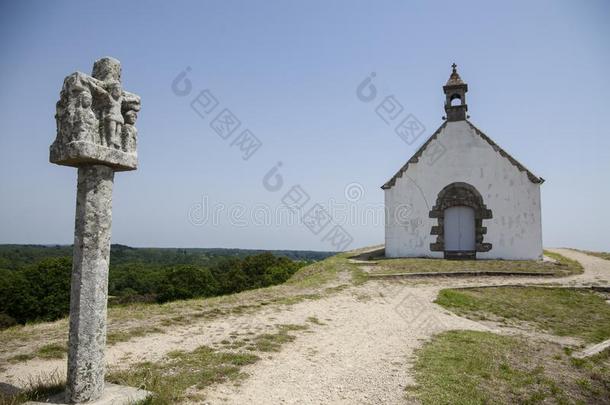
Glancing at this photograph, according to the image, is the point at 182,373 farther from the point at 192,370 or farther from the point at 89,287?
the point at 89,287

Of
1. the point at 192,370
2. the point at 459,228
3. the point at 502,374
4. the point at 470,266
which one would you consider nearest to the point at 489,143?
the point at 459,228

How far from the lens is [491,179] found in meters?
20.1

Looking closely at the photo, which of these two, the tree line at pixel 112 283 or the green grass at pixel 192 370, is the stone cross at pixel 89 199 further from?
the tree line at pixel 112 283

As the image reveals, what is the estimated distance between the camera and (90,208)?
14.1 ft

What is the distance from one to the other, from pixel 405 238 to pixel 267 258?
15.3m

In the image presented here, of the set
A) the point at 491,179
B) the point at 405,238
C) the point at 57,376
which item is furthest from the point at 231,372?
the point at 491,179

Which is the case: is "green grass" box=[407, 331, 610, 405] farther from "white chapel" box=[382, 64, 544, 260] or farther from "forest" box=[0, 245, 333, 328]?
"forest" box=[0, 245, 333, 328]

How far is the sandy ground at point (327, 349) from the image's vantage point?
510cm

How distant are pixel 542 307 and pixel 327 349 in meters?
7.70

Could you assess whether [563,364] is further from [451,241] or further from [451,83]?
[451,83]

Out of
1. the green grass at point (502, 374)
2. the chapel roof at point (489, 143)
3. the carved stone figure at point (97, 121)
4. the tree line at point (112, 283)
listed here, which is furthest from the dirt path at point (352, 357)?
the tree line at point (112, 283)

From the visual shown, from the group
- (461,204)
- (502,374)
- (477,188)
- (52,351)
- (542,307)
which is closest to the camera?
(502,374)

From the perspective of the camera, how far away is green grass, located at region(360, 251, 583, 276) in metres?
16.7

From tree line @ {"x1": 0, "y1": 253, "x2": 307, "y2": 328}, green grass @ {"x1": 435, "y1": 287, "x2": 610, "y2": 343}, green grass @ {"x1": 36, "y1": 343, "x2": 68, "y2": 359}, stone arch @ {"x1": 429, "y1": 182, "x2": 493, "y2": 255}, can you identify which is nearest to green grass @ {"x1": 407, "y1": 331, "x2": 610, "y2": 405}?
green grass @ {"x1": 435, "y1": 287, "x2": 610, "y2": 343}
